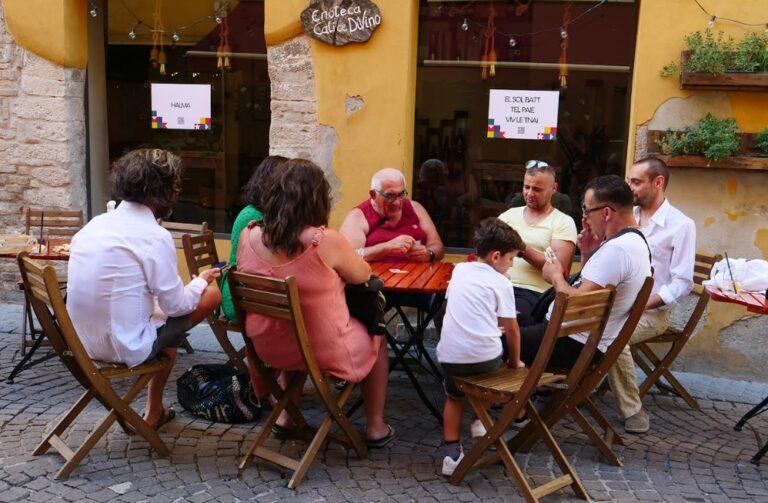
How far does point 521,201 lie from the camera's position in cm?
568

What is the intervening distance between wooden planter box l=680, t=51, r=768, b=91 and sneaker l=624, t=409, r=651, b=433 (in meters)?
2.18

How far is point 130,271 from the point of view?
3725 mm

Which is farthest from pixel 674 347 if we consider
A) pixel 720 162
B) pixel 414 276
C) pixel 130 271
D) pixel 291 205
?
→ pixel 130 271

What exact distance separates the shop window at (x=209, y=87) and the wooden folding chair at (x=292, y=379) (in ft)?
10.3

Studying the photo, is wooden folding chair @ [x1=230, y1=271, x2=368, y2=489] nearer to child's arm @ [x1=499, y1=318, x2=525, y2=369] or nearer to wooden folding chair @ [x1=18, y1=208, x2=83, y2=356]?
child's arm @ [x1=499, y1=318, x2=525, y2=369]

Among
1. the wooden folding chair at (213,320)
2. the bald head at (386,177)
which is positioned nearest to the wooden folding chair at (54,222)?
the wooden folding chair at (213,320)

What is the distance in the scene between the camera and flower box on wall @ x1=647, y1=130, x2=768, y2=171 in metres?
5.22

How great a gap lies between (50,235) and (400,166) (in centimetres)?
264

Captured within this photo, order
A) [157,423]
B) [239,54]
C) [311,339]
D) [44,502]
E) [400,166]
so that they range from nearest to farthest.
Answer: [44,502] → [311,339] → [157,423] → [400,166] → [239,54]

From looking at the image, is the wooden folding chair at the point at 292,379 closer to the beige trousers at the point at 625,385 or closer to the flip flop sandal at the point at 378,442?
the flip flop sandal at the point at 378,442

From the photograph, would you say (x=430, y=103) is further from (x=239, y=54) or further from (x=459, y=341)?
(x=459, y=341)

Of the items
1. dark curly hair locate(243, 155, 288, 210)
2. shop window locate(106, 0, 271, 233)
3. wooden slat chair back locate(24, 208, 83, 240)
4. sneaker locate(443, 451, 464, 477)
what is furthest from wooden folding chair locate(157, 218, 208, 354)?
sneaker locate(443, 451, 464, 477)

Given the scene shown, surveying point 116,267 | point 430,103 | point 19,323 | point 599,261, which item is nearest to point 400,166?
point 430,103

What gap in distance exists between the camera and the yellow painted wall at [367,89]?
586 cm
